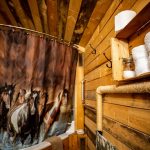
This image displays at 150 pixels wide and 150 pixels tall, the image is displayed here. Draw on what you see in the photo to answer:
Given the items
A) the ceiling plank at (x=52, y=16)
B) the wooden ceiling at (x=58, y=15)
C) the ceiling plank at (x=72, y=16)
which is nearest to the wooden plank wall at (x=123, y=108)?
the wooden ceiling at (x=58, y=15)

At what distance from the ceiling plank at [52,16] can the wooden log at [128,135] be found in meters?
1.28

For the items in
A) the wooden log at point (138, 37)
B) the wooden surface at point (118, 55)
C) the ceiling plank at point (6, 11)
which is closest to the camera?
the wooden log at point (138, 37)

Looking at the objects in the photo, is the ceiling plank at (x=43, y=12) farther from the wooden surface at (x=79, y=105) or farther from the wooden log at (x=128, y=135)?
the wooden log at (x=128, y=135)

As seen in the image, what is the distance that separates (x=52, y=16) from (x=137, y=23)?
1.24 metres

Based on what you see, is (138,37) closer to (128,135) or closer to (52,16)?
(128,135)

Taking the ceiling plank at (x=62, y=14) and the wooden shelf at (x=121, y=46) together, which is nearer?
the wooden shelf at (x=121, y=46)

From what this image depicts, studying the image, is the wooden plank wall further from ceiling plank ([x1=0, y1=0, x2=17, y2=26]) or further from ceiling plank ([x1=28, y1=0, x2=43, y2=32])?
ceiling plank ([x1=0, y1=0, x2=17, y2=26])

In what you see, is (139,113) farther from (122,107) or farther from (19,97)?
(19,97)

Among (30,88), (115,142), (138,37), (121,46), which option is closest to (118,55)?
(121,46)

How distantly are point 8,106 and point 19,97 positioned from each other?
0.14m

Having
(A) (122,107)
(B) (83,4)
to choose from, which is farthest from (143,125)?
(B) (83,4)

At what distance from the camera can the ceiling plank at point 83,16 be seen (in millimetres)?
1684

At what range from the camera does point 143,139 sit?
3.16 ft

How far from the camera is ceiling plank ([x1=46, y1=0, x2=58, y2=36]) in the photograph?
178cm
